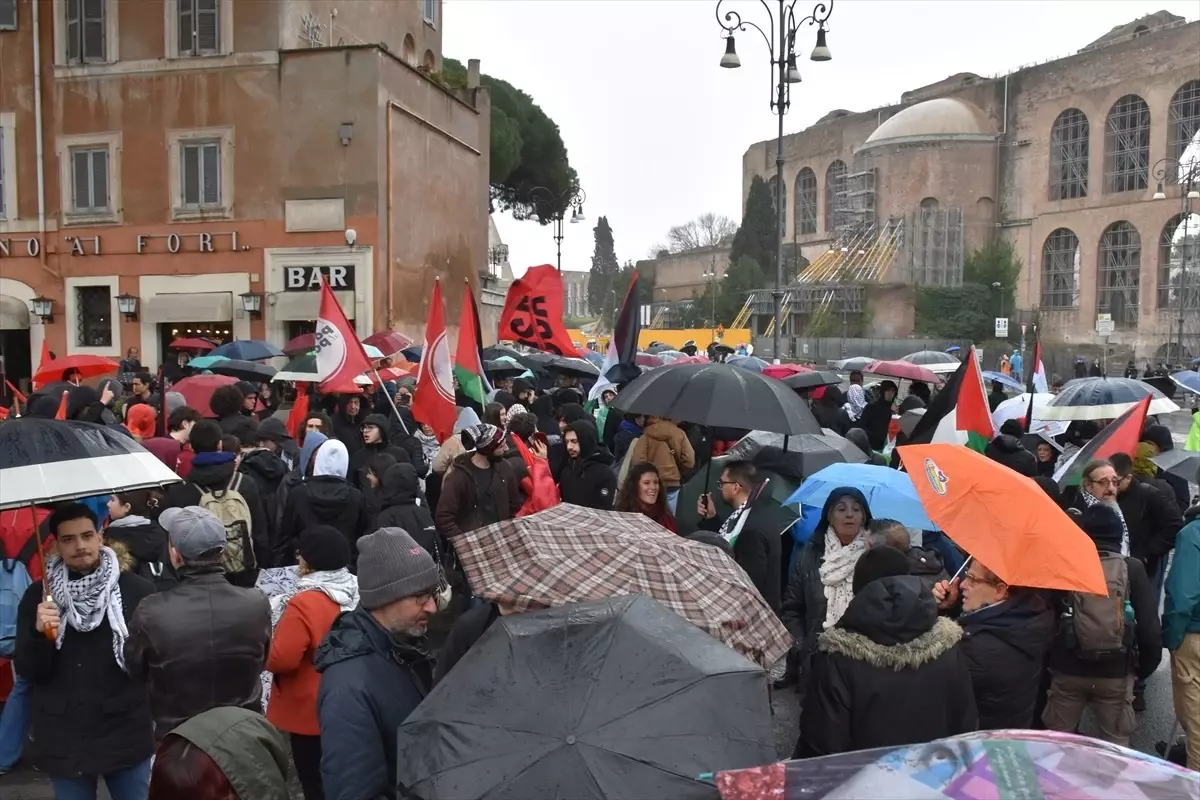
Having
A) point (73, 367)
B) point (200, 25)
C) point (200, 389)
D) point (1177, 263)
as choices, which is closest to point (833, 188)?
point (1177, 263)

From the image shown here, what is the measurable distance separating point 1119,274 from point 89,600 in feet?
186

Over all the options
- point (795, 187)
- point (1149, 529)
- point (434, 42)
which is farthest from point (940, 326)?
point (1149, 529)

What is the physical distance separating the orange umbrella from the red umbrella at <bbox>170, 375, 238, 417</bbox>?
7.33 m

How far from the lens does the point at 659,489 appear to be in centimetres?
594

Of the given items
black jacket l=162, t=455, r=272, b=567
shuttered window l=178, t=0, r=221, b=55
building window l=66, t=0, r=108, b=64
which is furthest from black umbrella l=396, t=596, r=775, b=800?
building window l=66, t=0, r=108, b=64

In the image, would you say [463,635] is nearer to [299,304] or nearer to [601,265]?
[299,304]

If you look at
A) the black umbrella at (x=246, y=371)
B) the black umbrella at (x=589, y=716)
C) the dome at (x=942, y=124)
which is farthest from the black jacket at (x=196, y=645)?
the dome at (x=942, y=124)

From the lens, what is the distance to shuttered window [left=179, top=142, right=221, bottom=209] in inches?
842

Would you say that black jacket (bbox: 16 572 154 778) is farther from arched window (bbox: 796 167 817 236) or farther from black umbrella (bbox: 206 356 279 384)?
arched window (bbox: 796 167 817 236)

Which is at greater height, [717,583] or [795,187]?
[795,187]

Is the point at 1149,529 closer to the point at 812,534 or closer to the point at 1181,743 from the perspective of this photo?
the point at 1181,743

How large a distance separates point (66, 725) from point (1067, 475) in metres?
5.38

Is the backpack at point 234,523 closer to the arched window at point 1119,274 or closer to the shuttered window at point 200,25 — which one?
the shuttered window at point 200,25

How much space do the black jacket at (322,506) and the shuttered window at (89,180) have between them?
1855cm
